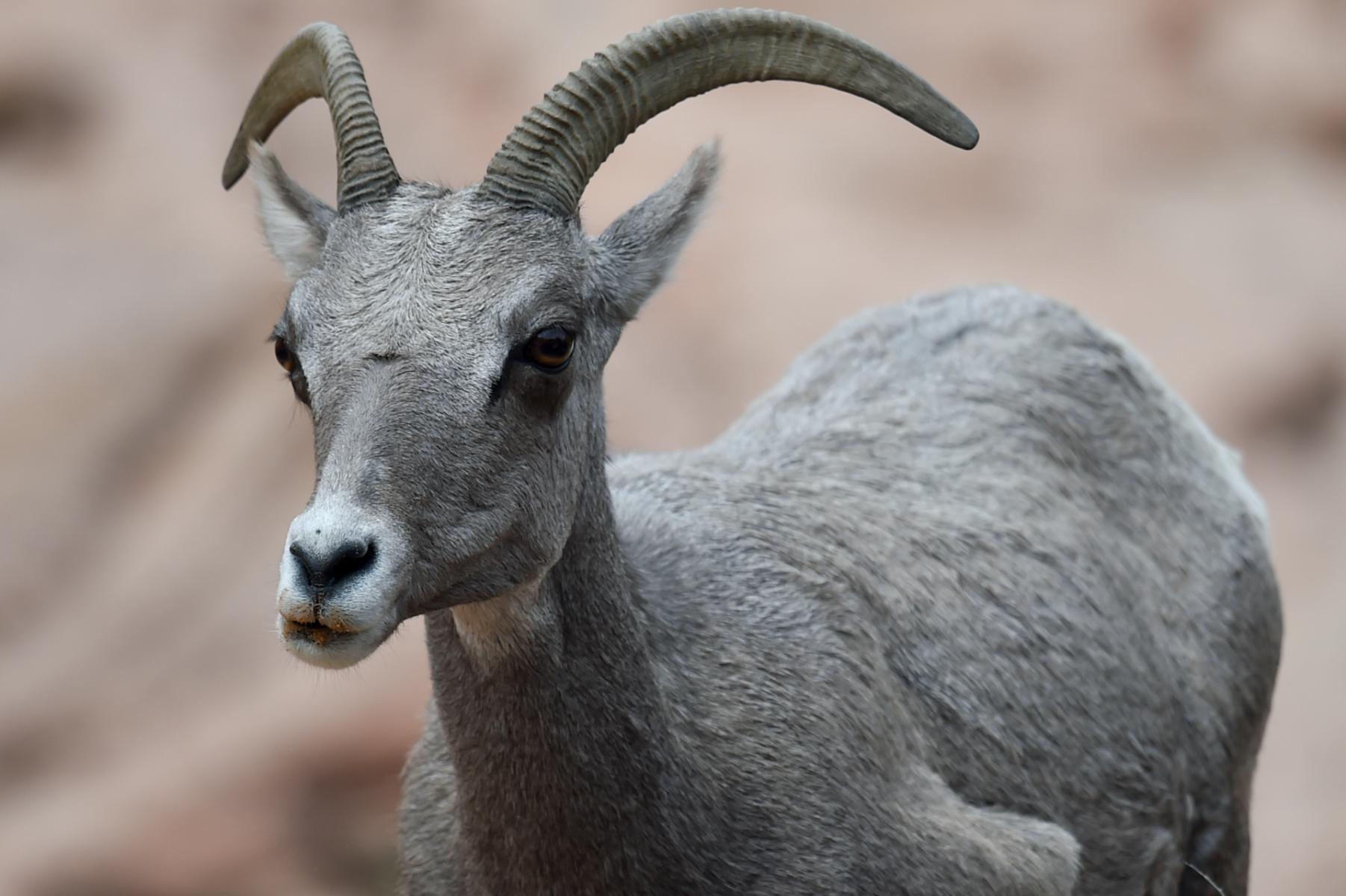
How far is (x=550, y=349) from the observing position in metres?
3.64

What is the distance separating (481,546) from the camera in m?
3.50

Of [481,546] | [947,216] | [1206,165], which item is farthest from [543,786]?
[1206,165]

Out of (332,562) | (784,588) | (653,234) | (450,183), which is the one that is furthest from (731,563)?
(450,183)

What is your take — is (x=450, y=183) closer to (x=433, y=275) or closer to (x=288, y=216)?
(x=288, y=216)

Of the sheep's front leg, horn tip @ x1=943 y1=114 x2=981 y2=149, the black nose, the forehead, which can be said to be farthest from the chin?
horn tip @ x1=943 y1=114 x2=981 y2=149

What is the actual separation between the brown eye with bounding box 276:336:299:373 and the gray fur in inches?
4.0


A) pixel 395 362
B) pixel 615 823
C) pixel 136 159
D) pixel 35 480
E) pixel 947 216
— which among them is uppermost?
pixel 136 159

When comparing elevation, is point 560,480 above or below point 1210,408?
below

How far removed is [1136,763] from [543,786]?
7.28 ft

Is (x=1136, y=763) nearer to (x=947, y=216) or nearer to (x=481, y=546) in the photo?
(x=481, y=546)

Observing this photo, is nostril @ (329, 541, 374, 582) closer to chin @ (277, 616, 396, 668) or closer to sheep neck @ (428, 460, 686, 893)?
chin @ (277, 616, 396, 668)

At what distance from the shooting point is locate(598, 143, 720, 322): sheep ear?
4059 millimetres

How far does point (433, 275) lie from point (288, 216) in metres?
0.85

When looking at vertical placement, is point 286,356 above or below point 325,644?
above
